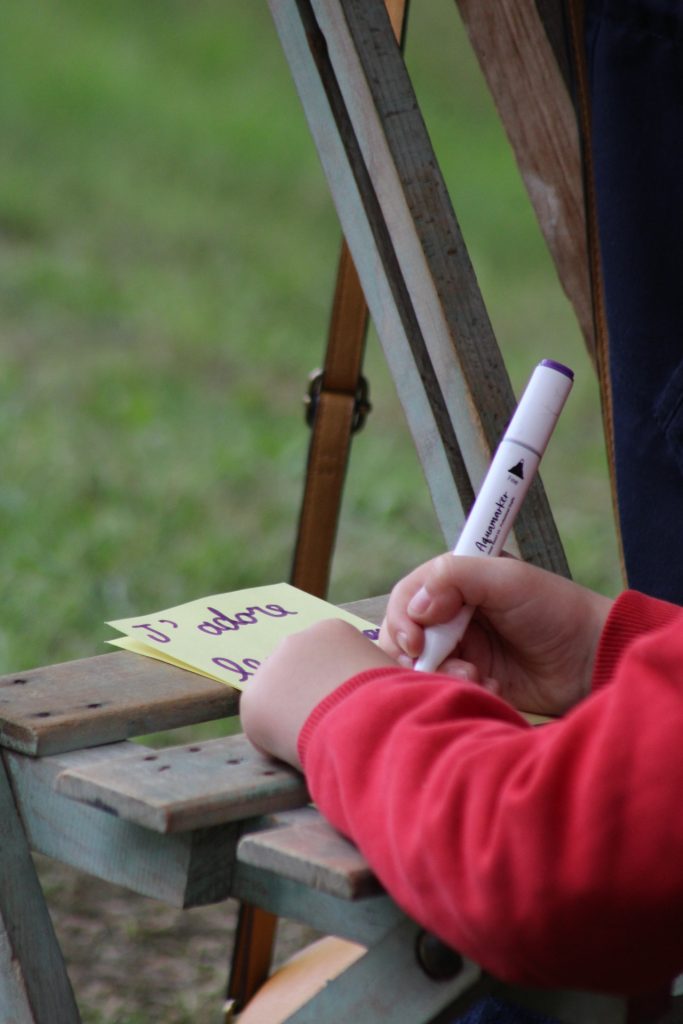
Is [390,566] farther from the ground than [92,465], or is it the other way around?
[92,465]

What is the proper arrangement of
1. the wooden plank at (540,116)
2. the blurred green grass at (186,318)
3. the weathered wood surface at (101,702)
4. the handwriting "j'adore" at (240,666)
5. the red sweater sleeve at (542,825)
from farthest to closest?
the blurred green grass at (186,318)
the wooden plank at (540,116)
the handwriting "j'adore" at (240,666)
the weathered wood surface at (101,702)
the red sweater sleeve at (542,825)

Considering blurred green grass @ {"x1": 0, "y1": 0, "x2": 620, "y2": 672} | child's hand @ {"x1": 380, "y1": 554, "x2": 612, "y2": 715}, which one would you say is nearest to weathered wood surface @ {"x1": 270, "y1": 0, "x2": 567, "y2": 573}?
child's hand @ {"x1": 380, "y1": 554, "x2": 612, "y2": 715}

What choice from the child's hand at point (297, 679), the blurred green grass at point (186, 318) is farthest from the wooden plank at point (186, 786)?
the blurred green grass at point (186, 318)

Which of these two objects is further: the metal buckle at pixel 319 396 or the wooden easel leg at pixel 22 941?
the metal buckle at pixel 319 396

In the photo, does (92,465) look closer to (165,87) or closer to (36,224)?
(36,224)

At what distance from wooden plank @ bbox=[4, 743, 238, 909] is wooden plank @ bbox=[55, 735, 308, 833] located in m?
0.03

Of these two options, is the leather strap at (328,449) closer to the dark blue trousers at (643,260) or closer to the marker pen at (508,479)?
the dark blue trousers at (643,260)

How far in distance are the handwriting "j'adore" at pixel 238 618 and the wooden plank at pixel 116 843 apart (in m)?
0.19

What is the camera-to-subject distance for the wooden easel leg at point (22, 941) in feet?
2.98

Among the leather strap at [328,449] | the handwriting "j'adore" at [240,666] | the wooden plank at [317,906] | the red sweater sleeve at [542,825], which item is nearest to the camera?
the red sweater sleeve at [542,825]

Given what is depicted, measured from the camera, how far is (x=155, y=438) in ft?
Result: 13.2

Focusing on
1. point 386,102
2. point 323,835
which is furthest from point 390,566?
point 323,835

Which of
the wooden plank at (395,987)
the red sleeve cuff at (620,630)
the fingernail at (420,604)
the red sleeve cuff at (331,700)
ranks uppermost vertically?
the red sleeve cuff at (331,700)

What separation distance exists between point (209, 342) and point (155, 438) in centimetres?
96
